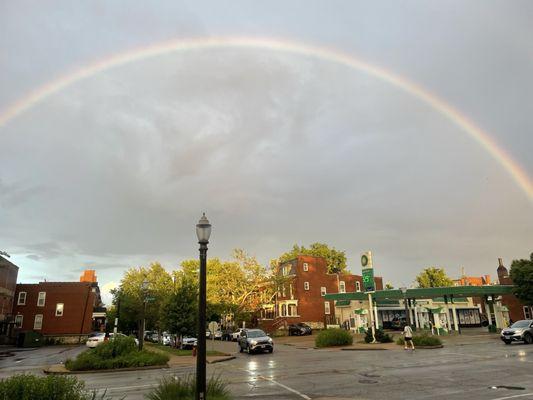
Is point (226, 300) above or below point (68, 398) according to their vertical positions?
above

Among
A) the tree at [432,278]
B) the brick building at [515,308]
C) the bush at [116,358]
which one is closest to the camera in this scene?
the bush at [116,358]

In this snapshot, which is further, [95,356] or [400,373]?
[95,356]

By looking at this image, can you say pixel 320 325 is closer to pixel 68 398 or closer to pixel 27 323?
pixel 27 323

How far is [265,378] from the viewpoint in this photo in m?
16.4

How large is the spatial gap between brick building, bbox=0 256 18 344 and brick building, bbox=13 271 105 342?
1.71 metres

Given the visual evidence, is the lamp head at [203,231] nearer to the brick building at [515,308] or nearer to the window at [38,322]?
the window at [38,322]

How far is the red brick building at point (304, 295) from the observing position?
6369 centimetres

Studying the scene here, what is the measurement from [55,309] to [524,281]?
6218cm

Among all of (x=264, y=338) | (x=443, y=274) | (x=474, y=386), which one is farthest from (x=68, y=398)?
(x=443, y=274)

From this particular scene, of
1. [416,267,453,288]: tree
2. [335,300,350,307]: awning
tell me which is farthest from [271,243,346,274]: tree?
[335,300,350,307]: awning

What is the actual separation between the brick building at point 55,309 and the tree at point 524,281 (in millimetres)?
57525

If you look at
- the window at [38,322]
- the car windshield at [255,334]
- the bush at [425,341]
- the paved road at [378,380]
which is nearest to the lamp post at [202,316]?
the paved road at [378,380]

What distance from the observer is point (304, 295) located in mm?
64250

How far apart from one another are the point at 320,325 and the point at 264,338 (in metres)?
34.7
